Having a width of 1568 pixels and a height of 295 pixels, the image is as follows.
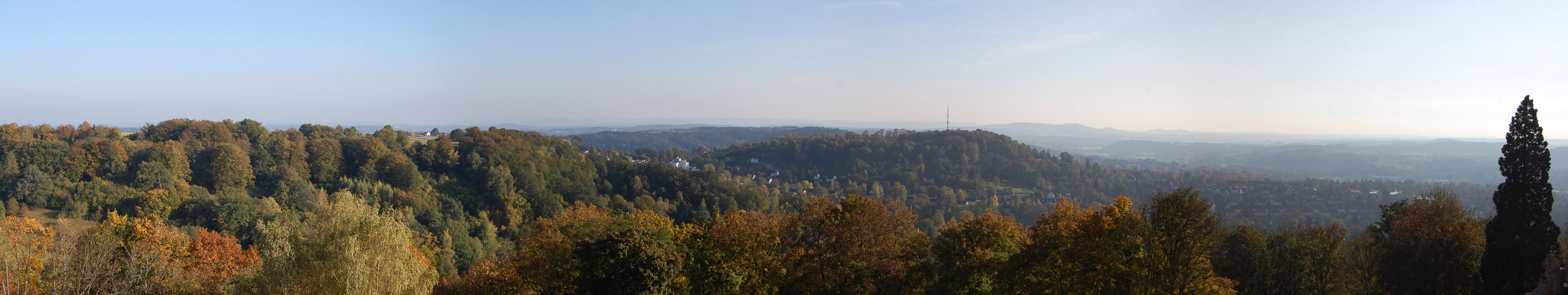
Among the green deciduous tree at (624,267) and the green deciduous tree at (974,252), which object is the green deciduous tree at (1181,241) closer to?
the green deciduous tree at (974,252)

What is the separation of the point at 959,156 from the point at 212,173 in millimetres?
90139

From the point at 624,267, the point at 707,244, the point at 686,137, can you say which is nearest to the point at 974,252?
the point at 707,244

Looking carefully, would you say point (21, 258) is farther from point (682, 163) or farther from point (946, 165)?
point (946, 165)

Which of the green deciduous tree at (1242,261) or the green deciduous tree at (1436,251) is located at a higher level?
the green deciduous tree at (1436,251)

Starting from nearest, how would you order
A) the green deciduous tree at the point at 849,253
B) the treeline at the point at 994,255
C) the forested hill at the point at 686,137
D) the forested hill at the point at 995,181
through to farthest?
1. the treeline at the point at 994,255
2. the green deciduous tree at the point at 849,253
3. the forested hill at the point at 995,181
4. the forested hill at the point at 686,137

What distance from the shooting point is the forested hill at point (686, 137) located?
163m

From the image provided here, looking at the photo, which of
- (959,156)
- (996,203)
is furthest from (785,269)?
(959,156)

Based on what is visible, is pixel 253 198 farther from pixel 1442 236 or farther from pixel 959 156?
pixel 959 156

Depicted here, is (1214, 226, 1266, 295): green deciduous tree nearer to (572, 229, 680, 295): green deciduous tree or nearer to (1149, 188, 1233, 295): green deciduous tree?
(1149, 188, 1233, 295): green deciduous tree

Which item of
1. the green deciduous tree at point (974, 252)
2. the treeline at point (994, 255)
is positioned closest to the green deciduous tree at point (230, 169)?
the treeline at point (994, 255)

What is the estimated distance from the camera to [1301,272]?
63.9ft

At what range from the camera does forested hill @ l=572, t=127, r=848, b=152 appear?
163 m

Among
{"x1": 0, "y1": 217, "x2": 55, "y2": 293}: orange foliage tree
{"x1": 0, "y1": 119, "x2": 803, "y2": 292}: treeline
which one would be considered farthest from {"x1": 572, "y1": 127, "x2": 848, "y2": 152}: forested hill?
{"x1": 0, "y1": 217, "x2": 55, "y2": 293}: orange foliage tree

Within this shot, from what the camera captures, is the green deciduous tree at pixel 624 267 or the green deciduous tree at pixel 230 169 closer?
the green deciduous tree at pixel 624 267
